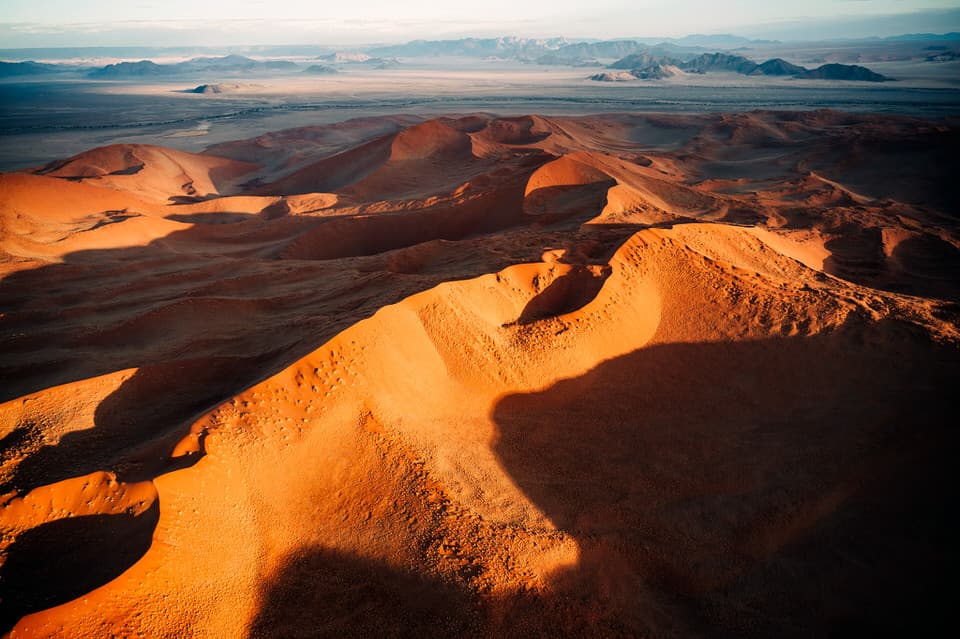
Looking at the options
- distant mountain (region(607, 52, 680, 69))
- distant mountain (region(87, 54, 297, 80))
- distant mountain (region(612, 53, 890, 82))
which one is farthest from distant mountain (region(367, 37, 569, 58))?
distant mountain (region(612, 53, 890, 82))

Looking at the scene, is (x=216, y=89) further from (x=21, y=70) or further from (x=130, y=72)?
(x=21, y=70)

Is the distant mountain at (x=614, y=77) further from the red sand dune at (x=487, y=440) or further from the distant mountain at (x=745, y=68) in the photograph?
the red sand dune at (x=487, y=440)

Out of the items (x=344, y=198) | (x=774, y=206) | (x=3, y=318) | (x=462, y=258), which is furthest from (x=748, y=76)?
(x=3, y=318)

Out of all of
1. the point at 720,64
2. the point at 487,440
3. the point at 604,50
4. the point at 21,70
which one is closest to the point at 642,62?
the point at 720,64

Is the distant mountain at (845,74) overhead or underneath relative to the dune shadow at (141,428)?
overhead

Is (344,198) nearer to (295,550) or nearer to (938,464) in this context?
(295,550)

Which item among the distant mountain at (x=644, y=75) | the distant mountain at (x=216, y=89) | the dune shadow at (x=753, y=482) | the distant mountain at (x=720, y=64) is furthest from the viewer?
the distant mountain at (x=720, y=64)

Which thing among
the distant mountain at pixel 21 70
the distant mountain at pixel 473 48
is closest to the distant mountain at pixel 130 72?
the distant mountain at pixel 21 70
